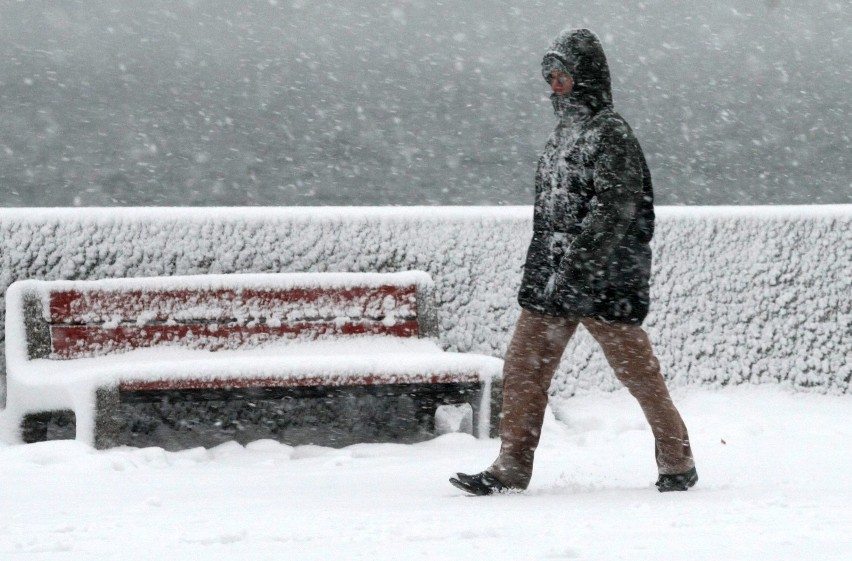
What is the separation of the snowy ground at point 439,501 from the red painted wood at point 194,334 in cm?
57

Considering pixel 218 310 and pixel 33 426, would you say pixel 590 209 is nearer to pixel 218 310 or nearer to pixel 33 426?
pixel 218 310

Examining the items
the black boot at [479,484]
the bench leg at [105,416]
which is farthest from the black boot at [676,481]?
the bench leg at [105,416]

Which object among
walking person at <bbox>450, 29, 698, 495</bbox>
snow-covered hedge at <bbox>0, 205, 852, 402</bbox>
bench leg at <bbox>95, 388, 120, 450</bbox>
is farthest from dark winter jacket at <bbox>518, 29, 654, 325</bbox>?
snow-covered hedge at <bbox>0, 205, 852, 402</bbox>

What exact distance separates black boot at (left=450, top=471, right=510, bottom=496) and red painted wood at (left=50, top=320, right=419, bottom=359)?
196cm

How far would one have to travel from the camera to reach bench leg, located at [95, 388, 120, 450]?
450 cm

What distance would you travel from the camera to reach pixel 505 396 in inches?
139

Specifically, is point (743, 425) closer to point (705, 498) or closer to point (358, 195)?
point (705, 498)

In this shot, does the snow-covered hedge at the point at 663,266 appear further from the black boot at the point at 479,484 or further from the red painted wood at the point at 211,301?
the black boot at the point at 479,484

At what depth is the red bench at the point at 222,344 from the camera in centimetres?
465

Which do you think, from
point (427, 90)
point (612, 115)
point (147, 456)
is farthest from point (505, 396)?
point (427, 90)

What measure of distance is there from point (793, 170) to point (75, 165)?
8.60 m

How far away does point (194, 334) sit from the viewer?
521 centimetres

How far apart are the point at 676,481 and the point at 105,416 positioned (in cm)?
238

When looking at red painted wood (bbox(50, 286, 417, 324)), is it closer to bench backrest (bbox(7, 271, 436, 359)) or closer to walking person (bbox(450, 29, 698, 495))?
bench backrest (bbox(7, 271, 436, 359))
